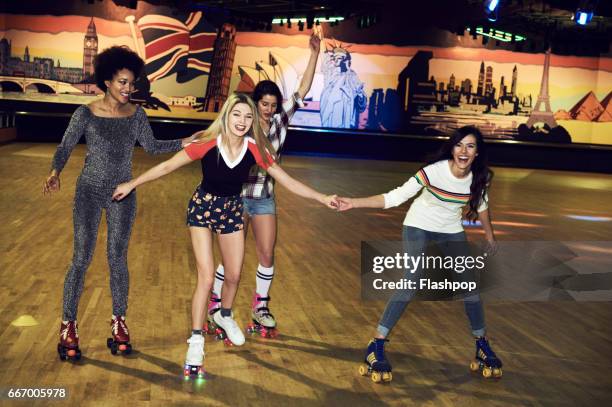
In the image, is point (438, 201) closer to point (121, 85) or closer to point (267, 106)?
point (267, 106)

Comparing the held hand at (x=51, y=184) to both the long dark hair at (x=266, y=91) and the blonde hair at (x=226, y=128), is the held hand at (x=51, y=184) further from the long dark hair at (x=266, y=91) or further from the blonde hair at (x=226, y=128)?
the long dark hair at (x=266, y=91)

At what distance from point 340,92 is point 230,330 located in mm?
17394

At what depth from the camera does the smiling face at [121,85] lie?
13.6ft

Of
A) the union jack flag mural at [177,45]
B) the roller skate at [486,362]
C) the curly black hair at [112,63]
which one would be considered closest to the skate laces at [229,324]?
the roller skate at [486,362]

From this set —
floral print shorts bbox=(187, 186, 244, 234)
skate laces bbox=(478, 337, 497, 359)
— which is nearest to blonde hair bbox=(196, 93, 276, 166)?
floral print shorts bbox=(187, 186, 244, 234)

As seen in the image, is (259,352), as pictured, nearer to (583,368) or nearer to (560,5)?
(583,368)

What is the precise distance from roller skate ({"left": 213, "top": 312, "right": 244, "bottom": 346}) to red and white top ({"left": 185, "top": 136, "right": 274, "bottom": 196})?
30.1 inches

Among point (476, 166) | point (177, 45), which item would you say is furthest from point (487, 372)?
point (177, 45)

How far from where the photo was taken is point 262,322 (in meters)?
4.84

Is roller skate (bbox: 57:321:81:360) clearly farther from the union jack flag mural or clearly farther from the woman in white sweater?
the union jack flag mural

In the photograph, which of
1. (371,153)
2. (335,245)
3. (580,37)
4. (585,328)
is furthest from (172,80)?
(585,328)

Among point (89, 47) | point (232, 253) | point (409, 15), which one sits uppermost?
point (409, 15)

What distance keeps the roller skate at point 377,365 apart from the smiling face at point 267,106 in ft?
4.15

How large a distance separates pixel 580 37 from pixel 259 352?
1844 cm
